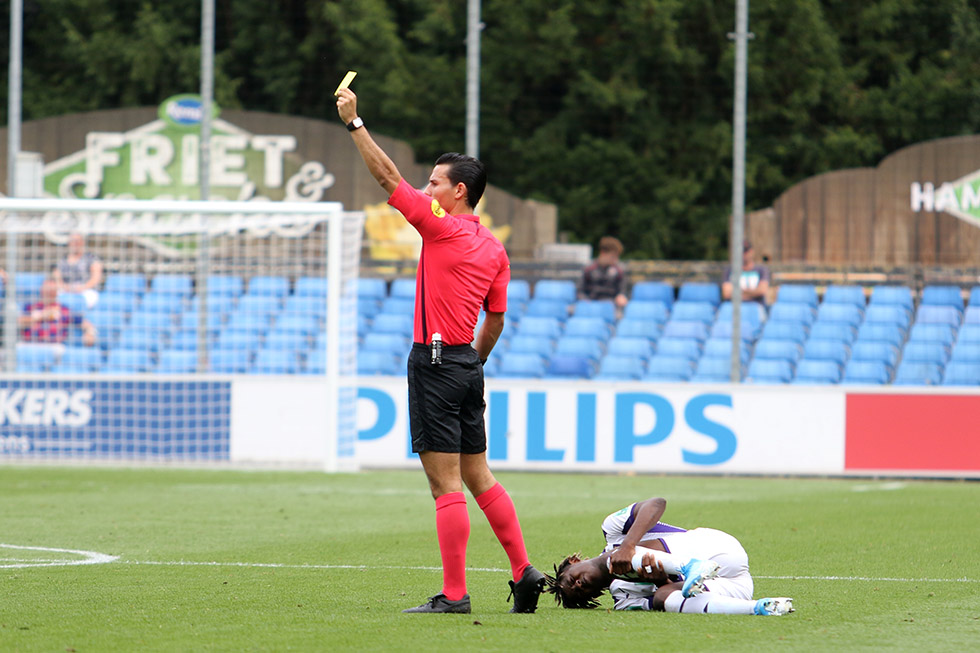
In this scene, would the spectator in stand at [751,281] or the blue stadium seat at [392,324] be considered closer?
the spectator in stand at [751,281]

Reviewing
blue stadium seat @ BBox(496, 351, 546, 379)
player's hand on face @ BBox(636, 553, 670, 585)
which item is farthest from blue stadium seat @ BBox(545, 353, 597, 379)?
player's hand on face @ BBox(636, 553, 670, 585)

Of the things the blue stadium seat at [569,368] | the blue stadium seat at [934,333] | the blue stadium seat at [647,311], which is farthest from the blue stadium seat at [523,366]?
the blue stadium seat at [934,333]

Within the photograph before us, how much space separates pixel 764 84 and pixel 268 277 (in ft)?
40.7

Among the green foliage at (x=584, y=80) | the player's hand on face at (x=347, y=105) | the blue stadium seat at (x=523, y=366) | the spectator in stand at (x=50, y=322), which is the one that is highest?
the green foliage at (x=584, y=80)

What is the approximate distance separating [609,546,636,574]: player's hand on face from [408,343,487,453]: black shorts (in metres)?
0.80

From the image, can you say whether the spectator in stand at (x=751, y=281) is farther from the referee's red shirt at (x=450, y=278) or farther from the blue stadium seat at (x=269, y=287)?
the referee's red shirt at (x=450, y=278)

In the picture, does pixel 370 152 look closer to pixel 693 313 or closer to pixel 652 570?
pixel 652 570

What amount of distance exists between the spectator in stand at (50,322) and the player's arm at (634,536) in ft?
35.9

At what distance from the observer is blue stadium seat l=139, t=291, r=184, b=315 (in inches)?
658

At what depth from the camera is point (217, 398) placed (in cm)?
1516

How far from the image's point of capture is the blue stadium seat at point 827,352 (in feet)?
55.6

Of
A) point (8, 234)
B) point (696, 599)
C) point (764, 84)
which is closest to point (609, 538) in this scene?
point (696, 599)

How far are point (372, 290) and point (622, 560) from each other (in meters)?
12.7

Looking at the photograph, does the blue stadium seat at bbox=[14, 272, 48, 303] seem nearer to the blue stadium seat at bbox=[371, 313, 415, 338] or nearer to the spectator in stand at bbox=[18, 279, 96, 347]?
the spectator in stand at bbox=[18, 279, 96, 347]
